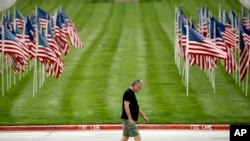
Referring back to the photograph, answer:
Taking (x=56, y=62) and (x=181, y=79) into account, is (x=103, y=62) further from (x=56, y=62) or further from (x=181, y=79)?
(x=56, y=62)

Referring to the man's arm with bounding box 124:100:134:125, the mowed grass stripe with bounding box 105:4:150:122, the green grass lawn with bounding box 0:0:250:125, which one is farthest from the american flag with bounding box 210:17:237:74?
the man's arm with bounding box 124:100:134:125

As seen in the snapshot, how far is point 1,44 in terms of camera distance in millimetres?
41719

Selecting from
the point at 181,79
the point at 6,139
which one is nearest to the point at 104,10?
the point at 181,79

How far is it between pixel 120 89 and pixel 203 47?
14.6 ft

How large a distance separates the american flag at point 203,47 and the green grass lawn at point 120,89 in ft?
5.73

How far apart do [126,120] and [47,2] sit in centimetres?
6059

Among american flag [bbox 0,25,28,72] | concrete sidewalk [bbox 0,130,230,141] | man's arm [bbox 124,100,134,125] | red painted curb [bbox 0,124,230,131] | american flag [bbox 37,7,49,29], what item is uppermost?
american flag [bbox 37,7,49,29]

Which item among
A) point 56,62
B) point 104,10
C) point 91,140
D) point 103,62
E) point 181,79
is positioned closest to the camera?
point 91,140

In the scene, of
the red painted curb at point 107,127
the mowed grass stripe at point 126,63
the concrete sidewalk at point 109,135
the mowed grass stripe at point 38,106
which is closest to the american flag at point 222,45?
the mowed grass stripe at point 126,63

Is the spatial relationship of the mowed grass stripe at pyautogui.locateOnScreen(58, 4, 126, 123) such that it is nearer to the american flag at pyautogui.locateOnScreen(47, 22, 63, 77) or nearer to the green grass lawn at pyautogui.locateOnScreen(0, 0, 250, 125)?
the green grass lawn at pyautogui.locateOnScreen(0, 0, 250, 125)

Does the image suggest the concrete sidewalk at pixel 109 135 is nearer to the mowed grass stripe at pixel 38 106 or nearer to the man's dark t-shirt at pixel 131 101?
the mowed grass stripe at pixel 38 106

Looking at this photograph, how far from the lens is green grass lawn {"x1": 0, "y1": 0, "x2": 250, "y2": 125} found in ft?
116

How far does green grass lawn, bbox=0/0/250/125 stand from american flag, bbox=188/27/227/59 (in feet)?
5.73

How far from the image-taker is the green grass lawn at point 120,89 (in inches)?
1396
